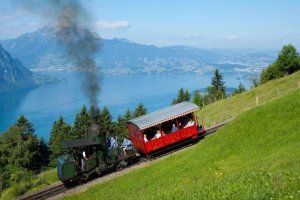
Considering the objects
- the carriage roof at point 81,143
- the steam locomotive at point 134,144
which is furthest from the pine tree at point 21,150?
the carriage roof at point 81,143

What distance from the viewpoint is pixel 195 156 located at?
2466 cm

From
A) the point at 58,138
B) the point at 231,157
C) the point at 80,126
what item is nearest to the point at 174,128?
the point at 231,157

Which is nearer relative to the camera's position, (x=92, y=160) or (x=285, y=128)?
(x=285, y=128)

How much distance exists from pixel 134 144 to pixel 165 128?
13.6ft

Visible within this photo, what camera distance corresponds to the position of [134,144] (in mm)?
33812

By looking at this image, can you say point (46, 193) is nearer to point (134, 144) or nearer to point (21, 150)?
point (134, 144)

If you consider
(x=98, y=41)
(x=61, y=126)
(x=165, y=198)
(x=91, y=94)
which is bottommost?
(x=61, y=126)

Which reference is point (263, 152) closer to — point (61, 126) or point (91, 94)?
point (91, 94)

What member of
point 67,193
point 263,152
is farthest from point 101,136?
point 263,152

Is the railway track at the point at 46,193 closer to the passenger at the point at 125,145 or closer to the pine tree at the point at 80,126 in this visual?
the passenger at the point at 125,145

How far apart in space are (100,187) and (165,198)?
14389mm

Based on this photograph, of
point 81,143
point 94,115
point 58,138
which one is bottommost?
point 58,138

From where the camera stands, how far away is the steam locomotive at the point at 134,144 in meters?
27.4

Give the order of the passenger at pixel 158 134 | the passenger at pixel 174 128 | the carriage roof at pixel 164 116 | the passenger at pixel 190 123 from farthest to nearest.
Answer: the passenger at pixel 190 123 < the passenger at pixel 174 128 < the passenger at pixel 158 134 < the carriage roof at pixel 164 116
